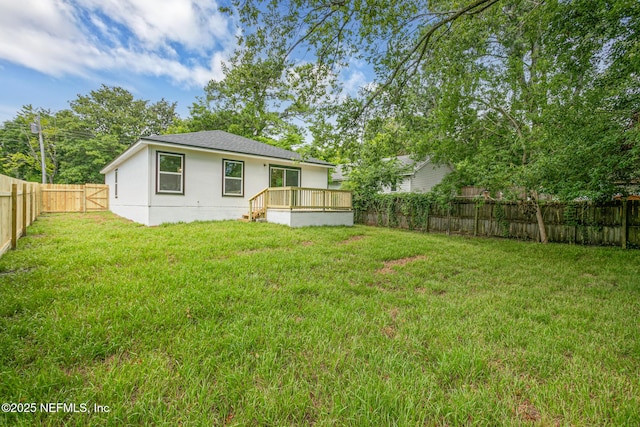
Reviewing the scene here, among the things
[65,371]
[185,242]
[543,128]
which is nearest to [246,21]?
[185,242]

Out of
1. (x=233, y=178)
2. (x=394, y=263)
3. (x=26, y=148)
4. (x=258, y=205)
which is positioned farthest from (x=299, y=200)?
(x=26, y=148)

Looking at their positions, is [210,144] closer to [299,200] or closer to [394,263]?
[299,200]

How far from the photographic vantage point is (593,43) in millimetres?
5176

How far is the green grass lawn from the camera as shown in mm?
1633

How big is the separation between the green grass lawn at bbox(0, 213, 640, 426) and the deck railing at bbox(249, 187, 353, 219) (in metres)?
5.55

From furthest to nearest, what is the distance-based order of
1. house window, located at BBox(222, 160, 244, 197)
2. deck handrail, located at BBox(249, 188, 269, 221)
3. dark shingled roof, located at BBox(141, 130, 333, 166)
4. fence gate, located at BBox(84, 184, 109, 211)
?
fence gate, located at BBox(84, 184, 109, 211)
house window, located at BBox(222, 160, 244, 197)
deck handrail, located at BBox(249, 188, 269, 221)
dark shingled roof, located at BBox(141, 130, 333, 166)

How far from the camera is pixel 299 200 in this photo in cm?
1029

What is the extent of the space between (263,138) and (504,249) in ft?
62.9

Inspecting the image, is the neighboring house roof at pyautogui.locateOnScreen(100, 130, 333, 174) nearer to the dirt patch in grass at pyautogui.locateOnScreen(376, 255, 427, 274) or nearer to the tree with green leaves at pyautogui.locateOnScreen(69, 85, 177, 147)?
the dirt patch in grass at pyautogui.locateOnScreen(376, 255, 427, 274)

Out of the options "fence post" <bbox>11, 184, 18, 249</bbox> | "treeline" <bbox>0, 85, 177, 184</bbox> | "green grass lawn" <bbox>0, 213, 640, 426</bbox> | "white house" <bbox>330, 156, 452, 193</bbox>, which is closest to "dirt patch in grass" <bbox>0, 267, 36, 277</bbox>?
"green grass lawn" <bbox>0, 213, 640, 426</bbox>

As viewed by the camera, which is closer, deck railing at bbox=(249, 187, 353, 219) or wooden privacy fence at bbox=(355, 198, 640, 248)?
wooden privacy fence at bbox=(355, 198, 640, 248)

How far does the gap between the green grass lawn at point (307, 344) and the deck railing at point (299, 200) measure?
5548 mm

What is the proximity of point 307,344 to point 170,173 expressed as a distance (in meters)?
9.81

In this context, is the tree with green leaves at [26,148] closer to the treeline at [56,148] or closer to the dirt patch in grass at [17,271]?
the treeline at [56,148]
